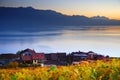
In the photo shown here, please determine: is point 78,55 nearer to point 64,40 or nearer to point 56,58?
point 56,58

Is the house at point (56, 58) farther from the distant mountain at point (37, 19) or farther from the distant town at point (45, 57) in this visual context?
the distant mountain at point (37, 19)

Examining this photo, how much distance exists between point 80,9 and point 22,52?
4.01 feet

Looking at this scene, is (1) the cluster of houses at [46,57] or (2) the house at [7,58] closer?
(1) the cluster of houses at [46,57]

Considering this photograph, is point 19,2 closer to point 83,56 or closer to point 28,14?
point 28,14

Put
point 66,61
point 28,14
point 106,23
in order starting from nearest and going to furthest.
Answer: point 66,61
point 28,14
point 106,23

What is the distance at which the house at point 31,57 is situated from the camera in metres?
4.20

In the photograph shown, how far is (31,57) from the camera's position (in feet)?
14.0

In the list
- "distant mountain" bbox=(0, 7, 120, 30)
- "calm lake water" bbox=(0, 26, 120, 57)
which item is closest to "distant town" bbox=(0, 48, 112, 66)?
"calm lake water" bbox=(0, 26, 120, 57)

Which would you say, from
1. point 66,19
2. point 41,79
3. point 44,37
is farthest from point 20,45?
point 41,79

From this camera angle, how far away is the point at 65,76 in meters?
1.90

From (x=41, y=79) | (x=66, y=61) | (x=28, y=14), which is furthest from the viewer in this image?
(x=28, y=14)

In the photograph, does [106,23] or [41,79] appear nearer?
[41,79]

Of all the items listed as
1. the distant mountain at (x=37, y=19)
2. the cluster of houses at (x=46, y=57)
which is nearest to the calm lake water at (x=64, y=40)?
the distant mountain at (x=37, y=19)

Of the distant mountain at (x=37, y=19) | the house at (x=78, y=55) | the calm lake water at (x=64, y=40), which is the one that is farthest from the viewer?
A: the distant mountain at (x=37, y=19)
